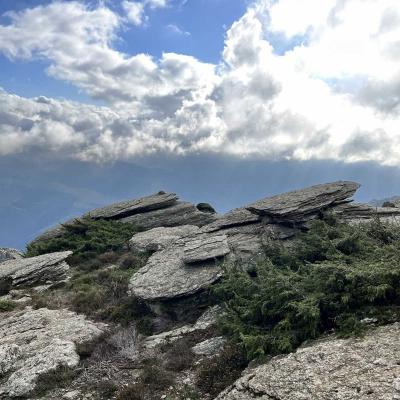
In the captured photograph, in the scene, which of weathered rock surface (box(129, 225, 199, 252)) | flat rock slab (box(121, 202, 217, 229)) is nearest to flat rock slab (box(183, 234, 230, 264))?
weathered rock surface (box(129, 225, 199, 252))

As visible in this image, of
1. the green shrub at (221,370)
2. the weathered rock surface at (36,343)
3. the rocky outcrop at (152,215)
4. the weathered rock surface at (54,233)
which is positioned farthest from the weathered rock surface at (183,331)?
the weathered rock surface at (54,233)

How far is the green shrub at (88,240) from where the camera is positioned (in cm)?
3309

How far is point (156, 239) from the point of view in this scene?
101 ft

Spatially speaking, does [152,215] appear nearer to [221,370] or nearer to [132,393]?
[221,370]

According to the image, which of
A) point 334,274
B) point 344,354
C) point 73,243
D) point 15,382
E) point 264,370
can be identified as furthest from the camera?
point 73,243

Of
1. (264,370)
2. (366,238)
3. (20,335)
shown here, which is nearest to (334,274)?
(264,370)

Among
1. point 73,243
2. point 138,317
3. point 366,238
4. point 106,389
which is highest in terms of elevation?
point 73,243

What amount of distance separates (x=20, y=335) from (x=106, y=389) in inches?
292

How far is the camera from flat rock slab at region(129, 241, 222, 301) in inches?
765

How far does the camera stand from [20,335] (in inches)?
723

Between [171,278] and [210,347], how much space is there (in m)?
6.19

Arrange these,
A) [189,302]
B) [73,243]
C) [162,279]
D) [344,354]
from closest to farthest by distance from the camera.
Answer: [344,354]
[189,302]
[162,279]
[73,243]

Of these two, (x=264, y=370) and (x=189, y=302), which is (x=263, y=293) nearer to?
(x=264, y=370)

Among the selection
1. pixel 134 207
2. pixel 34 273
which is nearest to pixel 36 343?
pixel 34 273
